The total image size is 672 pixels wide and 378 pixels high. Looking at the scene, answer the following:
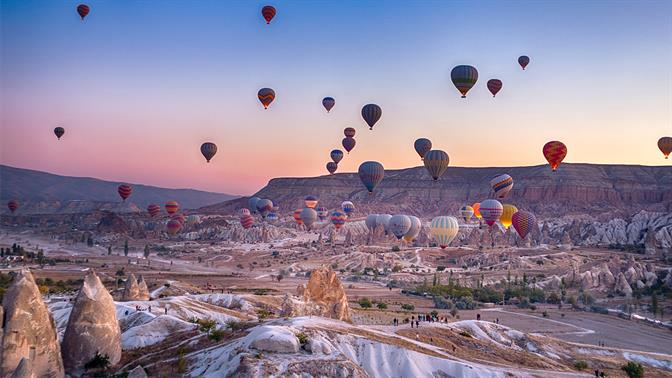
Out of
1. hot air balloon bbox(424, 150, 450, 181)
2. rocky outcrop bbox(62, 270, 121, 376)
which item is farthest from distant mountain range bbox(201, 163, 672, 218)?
rocky outcrop bbox(62, 270, 121, 376)

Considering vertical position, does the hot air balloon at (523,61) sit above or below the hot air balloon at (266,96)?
above

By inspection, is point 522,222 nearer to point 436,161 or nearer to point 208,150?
point 436,161

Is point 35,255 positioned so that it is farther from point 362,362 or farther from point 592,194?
point 592,194

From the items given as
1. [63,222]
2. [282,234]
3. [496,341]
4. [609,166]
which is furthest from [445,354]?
[609,166]

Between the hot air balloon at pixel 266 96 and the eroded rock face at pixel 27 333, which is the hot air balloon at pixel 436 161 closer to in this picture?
A: the hot air balloon at pixel 266 96

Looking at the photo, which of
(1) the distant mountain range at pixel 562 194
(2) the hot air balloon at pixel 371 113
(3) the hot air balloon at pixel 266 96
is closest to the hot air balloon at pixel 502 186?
(2) the hot air balloon at pixel 371 113

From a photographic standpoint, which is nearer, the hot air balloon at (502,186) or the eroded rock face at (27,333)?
the eroded rock face at (27,333)

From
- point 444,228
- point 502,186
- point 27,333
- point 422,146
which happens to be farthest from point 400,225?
point 27,333

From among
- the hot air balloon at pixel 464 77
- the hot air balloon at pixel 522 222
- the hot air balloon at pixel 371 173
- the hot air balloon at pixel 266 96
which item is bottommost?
the hot air balloon at pixel 522 222
